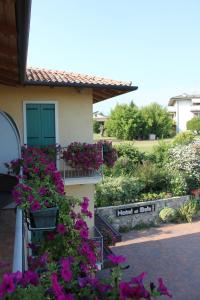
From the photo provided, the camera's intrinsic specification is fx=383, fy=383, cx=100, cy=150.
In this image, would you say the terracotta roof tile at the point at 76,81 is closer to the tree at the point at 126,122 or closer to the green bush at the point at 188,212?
the green bush at the point at 188,212

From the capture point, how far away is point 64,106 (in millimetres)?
11469

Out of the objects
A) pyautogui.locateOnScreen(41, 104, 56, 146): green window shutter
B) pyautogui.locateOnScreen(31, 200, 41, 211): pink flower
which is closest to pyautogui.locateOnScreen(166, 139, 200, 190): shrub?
pyautogui.locateOnScreen(41, 104, 56, 146): green window shutter

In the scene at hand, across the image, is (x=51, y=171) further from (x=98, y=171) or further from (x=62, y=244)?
(x=98, y=171)

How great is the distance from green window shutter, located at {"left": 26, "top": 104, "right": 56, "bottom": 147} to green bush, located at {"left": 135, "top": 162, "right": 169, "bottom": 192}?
31.2ft

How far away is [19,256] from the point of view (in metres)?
2.53

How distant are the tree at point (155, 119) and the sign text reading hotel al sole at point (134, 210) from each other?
3169 centimetres

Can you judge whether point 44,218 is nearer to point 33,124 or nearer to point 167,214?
point 33,124

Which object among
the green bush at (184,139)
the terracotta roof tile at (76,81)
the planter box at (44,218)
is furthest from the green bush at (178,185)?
the planter box at (44,218)

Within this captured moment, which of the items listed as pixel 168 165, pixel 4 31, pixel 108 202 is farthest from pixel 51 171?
pixel 168 165

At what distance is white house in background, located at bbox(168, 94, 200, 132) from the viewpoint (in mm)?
63375

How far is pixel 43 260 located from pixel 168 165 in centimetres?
1856

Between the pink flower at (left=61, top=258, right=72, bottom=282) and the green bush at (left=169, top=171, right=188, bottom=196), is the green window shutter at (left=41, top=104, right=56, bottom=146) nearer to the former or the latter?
the pink flower at (left=61, top=258, right=72, bottom=282)

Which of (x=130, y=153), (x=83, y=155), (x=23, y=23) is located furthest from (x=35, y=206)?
(x=130, y=153)

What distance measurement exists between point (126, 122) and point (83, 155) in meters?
37.6
